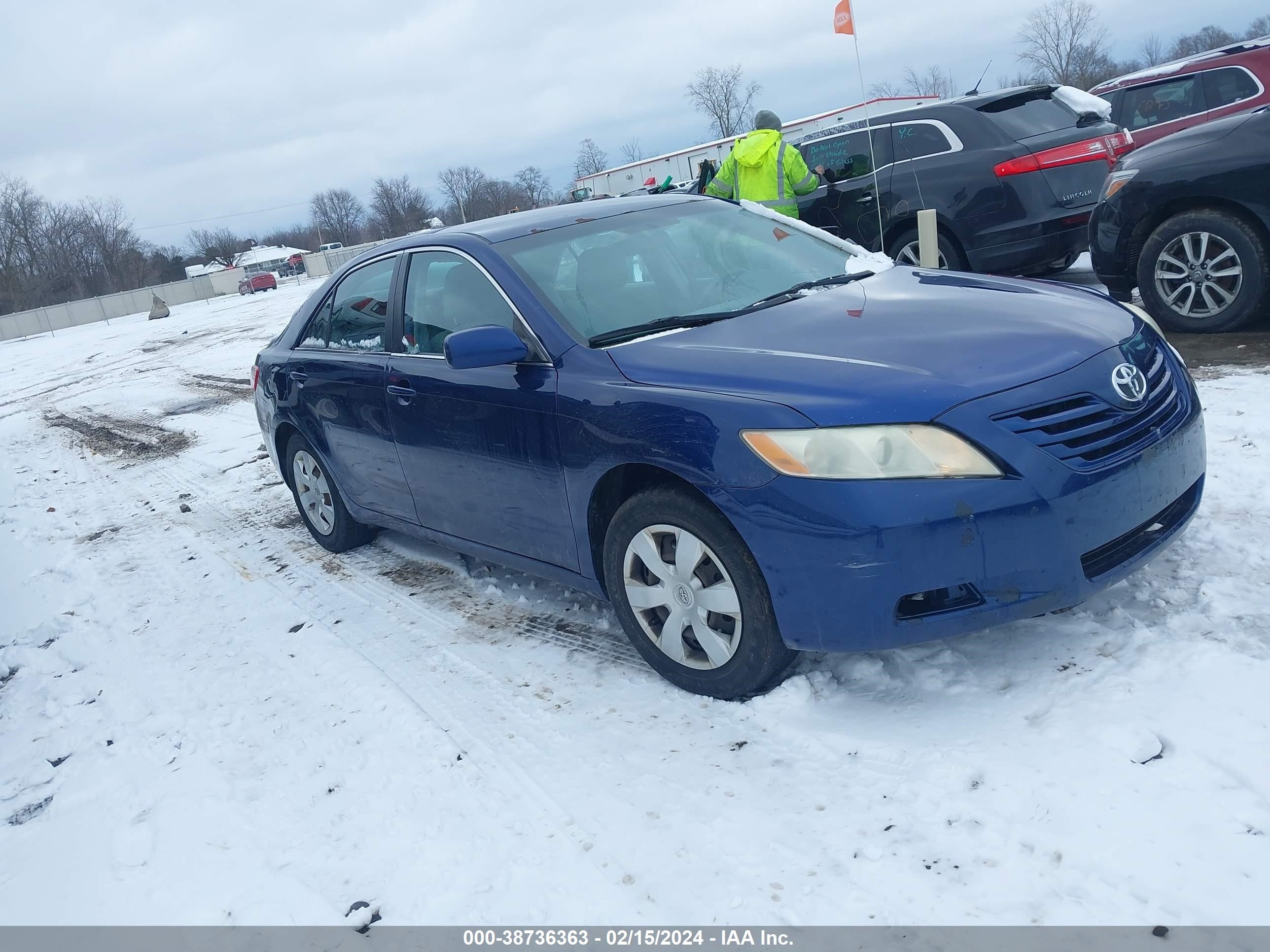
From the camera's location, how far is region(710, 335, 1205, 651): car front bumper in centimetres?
273

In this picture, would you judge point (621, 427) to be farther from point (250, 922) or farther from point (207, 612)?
point (207, 612)

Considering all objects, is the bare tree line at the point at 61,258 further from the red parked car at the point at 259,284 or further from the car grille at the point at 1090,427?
the car grille at the point at 1090,427

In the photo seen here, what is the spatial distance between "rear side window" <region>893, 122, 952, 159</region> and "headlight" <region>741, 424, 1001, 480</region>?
264 inches

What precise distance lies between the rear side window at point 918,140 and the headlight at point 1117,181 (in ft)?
6.37

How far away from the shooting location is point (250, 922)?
2.66 metres

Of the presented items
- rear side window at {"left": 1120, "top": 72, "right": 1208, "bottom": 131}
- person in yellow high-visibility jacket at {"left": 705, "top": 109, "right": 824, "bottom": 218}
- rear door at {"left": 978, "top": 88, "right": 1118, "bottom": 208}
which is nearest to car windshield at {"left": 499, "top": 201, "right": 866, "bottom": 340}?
person in yellow high-visibility jacket at {"left": 705, "top": 109, "right": 824, "bottom": 218}

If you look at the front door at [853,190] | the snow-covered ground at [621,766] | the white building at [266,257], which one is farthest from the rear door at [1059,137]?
the white building at [266,257]

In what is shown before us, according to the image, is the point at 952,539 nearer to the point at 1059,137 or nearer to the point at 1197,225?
the point at 1197,225

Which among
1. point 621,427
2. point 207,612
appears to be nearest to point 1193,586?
point 621,427

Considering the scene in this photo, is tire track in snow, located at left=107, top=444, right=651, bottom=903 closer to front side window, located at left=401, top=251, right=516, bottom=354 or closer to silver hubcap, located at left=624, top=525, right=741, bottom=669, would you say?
silver hubcap, located at left=624, top=525, right=741, bottom=669

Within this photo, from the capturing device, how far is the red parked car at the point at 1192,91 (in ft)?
30.8

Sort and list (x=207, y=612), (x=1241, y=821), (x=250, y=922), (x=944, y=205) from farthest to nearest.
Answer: (x=944, y=205) < (x=207, y=612) < (x=250, y=922) < (x=1241, y=821)

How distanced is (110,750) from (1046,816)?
3386 mm

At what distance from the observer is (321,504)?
5.70m
